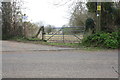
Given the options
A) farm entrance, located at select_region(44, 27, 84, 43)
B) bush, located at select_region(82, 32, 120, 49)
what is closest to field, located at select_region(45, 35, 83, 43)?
farm entrance, located at select_region(44, 27, 84, 43)

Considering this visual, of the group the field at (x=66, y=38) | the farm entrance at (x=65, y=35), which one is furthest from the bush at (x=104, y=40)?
the farm entrance at (x=65, y=35)

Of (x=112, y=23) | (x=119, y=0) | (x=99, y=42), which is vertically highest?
(x=119, y=0)

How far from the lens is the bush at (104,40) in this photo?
8.86m

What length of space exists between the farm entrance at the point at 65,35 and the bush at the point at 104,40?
1868mm

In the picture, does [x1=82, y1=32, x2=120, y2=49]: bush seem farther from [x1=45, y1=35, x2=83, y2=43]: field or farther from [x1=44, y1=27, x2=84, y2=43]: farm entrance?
[x1=44, y1=27, x2=84, y2=43]: farm entrance

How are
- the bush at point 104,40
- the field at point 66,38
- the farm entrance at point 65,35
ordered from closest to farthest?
the bush at point 104,40
the field at point 66,38
the farm entrance at point 65,35

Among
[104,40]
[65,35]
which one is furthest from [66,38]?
[104,40]

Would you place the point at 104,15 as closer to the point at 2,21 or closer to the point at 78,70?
the point at 78,70

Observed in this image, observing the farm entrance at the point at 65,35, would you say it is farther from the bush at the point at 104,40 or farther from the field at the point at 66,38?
the bush at the point at 104,40

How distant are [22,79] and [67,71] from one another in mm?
1623

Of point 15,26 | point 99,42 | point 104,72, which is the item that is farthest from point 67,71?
point 15,26

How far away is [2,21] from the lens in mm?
15758

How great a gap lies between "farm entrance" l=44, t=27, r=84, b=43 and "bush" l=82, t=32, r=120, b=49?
6.13 feet

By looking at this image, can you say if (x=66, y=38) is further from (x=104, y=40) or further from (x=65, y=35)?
(x=104, y=40)
